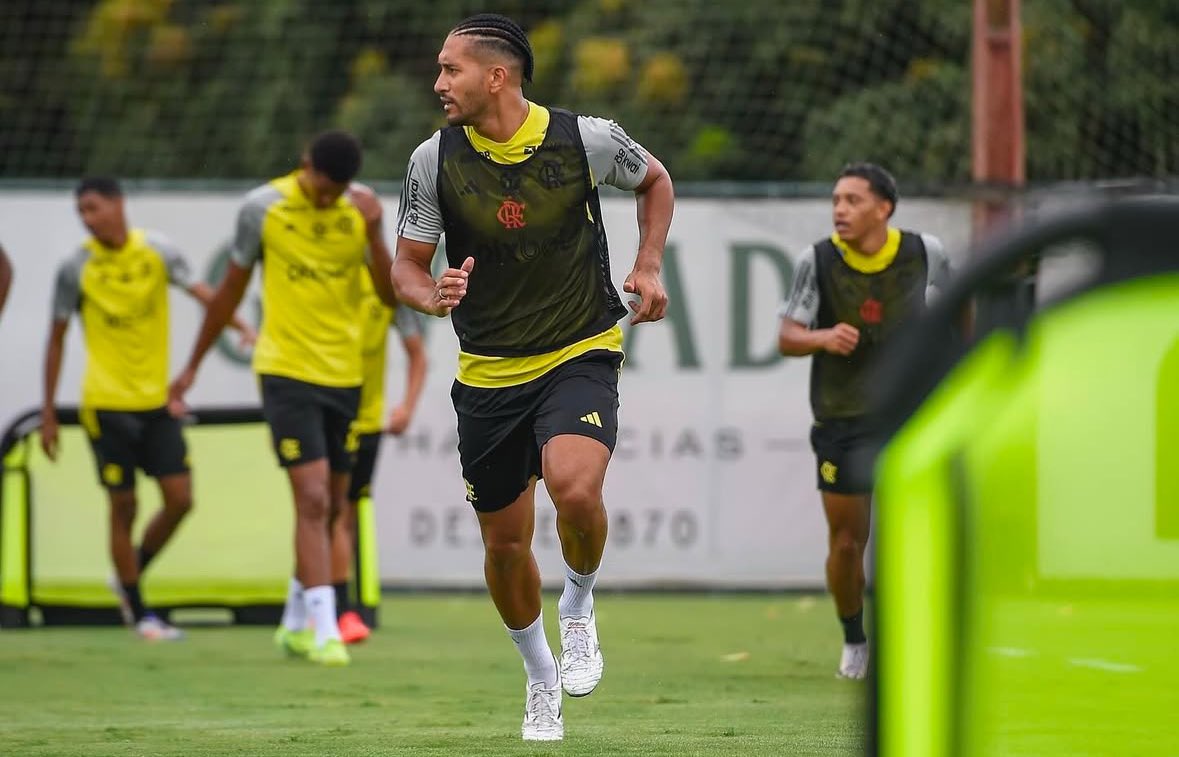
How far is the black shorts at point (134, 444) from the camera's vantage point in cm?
1009

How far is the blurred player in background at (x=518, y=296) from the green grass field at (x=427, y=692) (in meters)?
0.41

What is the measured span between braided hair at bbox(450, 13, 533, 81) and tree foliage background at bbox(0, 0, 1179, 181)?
6.43 m

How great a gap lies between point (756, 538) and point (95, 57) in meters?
8.97

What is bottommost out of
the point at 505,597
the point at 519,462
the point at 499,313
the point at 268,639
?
the point at 268,639

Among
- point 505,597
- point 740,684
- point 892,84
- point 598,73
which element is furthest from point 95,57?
point 505,597

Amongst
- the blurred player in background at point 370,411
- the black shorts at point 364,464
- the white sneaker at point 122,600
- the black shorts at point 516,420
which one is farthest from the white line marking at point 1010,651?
the white sneaker at point 122,600

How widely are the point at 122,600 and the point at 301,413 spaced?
2736 millimetres

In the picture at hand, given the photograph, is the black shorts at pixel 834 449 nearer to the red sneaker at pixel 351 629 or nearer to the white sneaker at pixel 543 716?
the white sneaker at pixel 543 716

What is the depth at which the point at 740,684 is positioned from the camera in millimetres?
7375

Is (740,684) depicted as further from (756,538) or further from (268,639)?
(756,538)

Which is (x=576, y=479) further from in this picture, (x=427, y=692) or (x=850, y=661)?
(x=850, y=661)

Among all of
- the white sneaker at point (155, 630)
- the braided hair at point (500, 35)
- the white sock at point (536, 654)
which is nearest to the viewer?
the white sock at point (536, 654)

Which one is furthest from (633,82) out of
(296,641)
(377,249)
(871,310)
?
(871,310)

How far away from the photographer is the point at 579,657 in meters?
5.52
